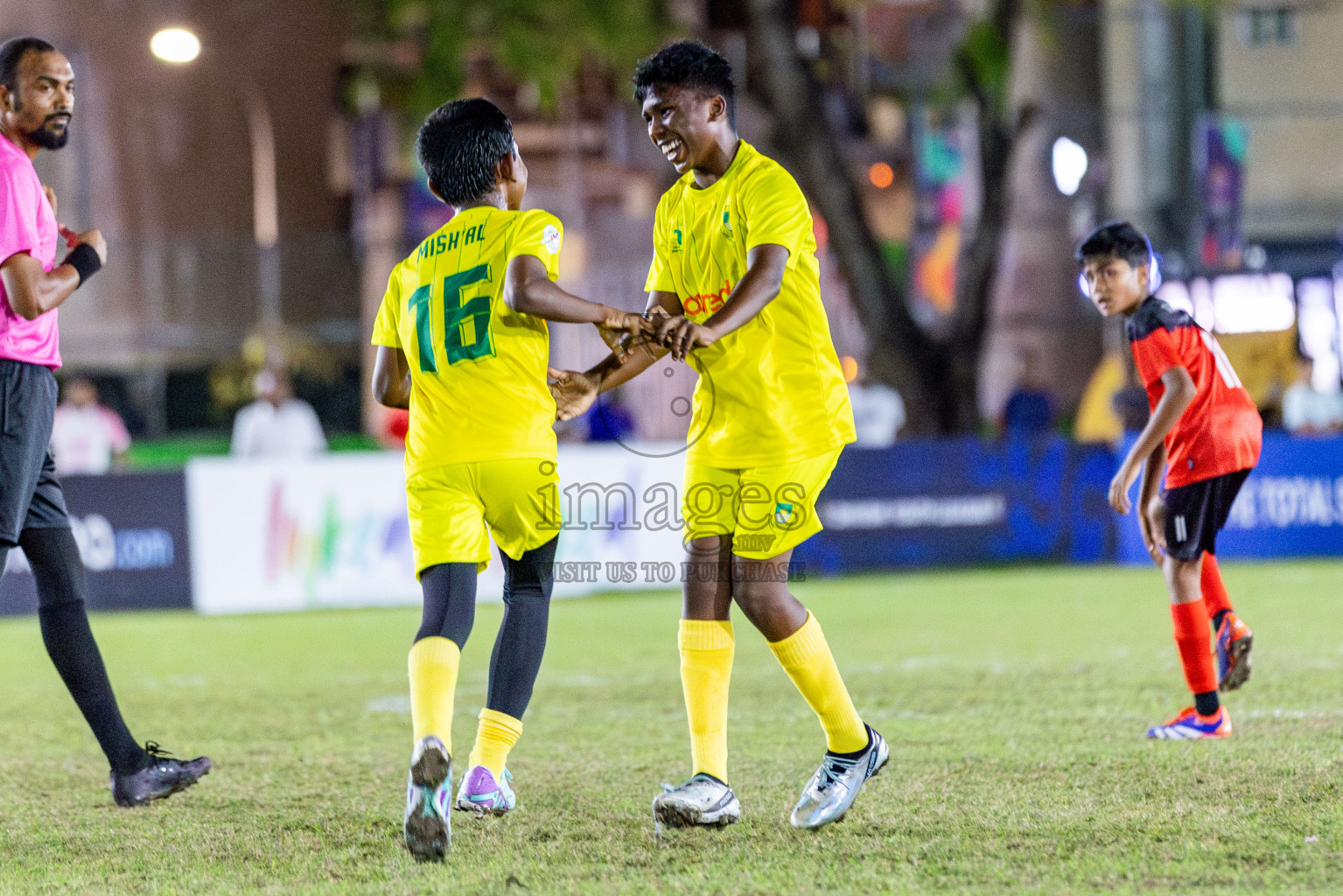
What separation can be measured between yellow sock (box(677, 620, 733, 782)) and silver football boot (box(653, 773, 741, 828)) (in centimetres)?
5

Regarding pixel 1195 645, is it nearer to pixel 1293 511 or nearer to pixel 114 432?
pixel 1293 511

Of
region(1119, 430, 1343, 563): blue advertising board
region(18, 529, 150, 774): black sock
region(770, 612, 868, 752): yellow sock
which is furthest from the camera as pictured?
region(1119, 430, 1343, 563): blue advertising board

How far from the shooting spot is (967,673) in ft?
23.7

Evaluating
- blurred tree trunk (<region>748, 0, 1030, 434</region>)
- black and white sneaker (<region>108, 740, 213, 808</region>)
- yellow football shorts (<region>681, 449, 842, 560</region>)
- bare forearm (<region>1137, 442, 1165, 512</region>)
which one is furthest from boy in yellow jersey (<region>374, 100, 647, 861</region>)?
blurred tree trunk (<region>748, 0, 1030, 434</region>)

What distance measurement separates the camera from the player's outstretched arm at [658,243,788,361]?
3.81 m

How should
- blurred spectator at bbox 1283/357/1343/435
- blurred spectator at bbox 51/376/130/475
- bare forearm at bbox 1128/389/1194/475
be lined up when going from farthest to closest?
1. blurred spectator at bbox 51/376/130/475
2. blurred spectator at bbox 1283/357/1343/435
3. bare forearm at bbox 1128/389/1194/475

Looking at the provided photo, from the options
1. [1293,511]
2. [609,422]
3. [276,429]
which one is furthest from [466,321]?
[1293,511]

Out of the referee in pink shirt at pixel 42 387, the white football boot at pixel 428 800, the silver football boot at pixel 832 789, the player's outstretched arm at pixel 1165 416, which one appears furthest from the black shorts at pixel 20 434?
the player's outstretched arm at pixel 1165 416

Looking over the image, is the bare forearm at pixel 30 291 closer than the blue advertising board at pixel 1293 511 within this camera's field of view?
Yes

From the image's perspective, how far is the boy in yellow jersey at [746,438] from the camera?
4.04 metres

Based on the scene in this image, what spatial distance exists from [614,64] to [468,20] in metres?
Result: 1.78

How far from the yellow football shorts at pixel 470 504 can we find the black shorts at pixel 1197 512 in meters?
2.48

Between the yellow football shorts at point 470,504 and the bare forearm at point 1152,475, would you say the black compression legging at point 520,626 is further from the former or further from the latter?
the bare forearm at point 1152,475

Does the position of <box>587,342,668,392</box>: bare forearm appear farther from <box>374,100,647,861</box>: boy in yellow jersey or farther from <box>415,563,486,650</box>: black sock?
<box>415,563,486,650</box>: black sock
